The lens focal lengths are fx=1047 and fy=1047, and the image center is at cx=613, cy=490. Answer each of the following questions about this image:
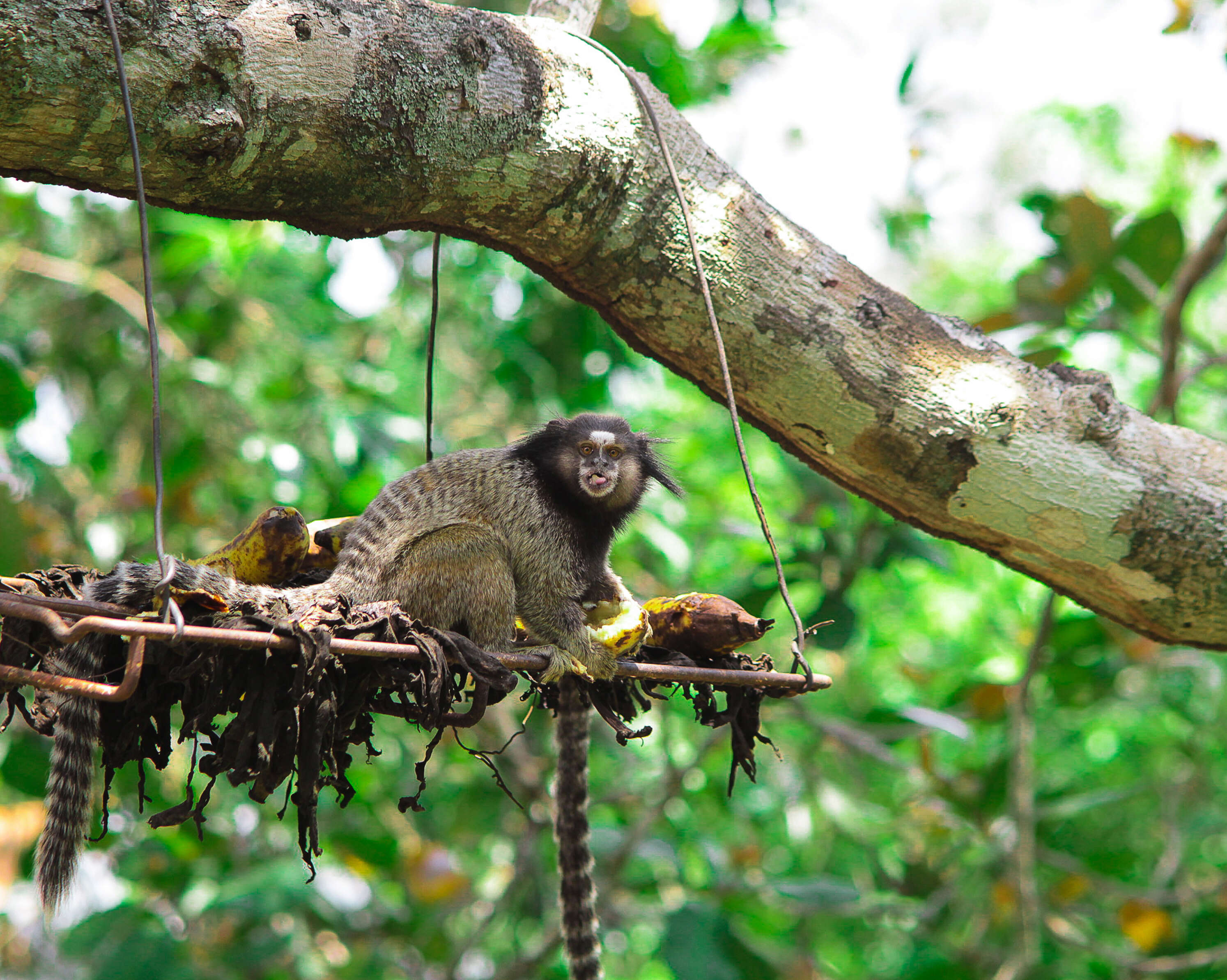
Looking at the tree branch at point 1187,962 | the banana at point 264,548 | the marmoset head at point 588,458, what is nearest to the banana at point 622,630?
the marmoset head at point 588,458

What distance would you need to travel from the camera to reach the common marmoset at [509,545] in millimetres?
1975

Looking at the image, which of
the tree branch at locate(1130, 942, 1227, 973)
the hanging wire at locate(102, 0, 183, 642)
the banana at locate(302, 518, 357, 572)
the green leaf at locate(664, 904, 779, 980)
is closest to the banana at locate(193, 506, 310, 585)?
the banana at locate(302, 518, 357, 572)

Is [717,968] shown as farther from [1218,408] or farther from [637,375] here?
[1218,408]

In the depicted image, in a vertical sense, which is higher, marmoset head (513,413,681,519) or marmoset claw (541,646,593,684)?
marmoset head (513,413,681,519)

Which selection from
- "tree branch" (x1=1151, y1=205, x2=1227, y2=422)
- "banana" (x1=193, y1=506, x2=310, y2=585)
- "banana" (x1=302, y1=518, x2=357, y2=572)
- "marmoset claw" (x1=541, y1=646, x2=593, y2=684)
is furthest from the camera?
"tree branch" (x1=1151, y1=205, x2=1227, y2=422)

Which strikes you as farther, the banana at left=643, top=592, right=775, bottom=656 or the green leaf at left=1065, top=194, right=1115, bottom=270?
the green leaf at left=1065, top=194, right=1115, bottom=270

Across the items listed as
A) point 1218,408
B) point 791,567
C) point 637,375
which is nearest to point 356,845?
point 791,567

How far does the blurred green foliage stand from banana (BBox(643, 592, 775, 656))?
1485 mm

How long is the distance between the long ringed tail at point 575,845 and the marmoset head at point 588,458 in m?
0.46

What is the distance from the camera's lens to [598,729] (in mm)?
4309

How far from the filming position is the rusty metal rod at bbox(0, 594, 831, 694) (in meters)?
1.18

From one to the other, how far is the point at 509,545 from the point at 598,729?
2304 mm

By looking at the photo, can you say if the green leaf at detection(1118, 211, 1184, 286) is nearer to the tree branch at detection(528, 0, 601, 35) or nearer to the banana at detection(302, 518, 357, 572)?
the tree branch at detection(528, 0, 601, 35)

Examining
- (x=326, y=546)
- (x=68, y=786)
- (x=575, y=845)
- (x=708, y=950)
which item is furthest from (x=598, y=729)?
(x=68, y=786)
